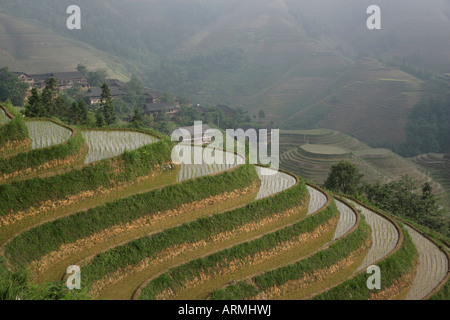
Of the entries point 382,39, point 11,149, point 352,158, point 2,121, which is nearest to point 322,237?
point 11,149

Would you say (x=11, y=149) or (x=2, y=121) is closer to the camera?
(x=11, y=149)

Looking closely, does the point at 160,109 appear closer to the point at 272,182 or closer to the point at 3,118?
Result: the point at 272,182

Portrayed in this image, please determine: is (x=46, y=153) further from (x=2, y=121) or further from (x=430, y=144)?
(x=430, y=144)

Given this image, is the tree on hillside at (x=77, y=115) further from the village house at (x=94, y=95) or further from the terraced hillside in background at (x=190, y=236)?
the village house at (x=94, y=95)

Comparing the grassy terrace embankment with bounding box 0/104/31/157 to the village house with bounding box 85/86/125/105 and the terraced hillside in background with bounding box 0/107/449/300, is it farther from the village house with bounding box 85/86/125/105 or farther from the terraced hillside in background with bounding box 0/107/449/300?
the village house with bounding box 85/86/125/105

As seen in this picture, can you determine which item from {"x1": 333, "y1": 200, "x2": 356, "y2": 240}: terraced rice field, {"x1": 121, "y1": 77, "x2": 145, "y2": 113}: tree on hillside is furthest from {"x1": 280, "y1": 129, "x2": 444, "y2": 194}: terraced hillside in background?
{"x1": 333, "y1": 200, "x2": 356, "y2": 240}: terraced rice field
